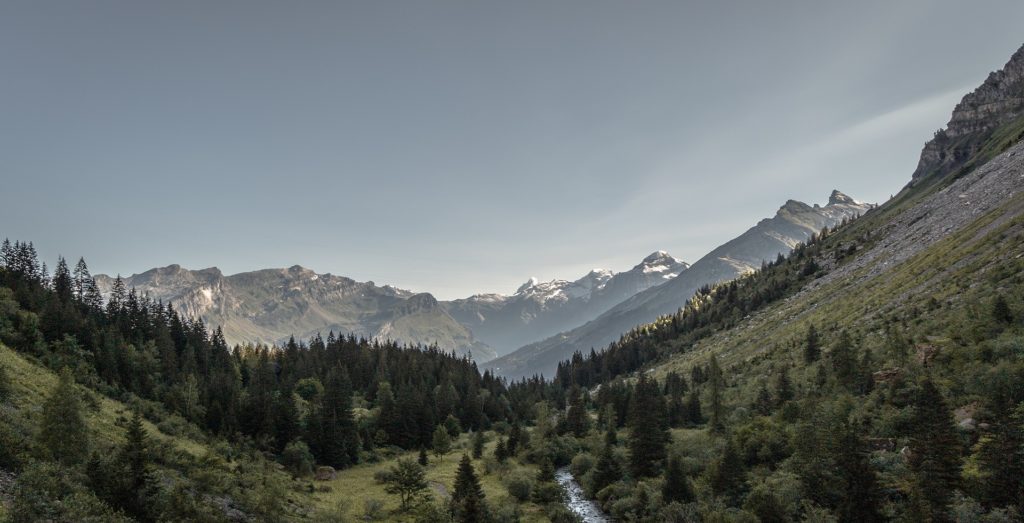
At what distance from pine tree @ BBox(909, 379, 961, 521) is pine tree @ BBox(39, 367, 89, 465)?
54.1m

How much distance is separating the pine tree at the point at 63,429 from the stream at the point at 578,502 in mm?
46379

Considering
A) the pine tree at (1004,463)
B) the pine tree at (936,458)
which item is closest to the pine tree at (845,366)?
the pine tree at (936,458)

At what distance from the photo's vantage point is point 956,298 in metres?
57.7

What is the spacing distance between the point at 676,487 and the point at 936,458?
22362 millimetres

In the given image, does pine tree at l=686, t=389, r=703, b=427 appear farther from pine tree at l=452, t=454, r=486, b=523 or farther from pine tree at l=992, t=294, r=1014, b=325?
pine tree at l=452, t=454, r=486, b=523

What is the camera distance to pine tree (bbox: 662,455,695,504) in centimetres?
4628

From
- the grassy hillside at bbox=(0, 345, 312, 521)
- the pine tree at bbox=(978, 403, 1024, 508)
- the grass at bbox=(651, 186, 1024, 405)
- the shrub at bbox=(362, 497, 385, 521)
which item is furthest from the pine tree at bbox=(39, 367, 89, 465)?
the grass at bbox=(651, 186, 1024, 405)

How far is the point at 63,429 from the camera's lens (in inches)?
1304

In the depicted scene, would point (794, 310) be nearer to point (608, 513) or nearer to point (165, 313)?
point (608, 513)

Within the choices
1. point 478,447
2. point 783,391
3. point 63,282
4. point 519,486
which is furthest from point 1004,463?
point 63,282

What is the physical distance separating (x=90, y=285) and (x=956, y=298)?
181 meters

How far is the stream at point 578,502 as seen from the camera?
5631cm

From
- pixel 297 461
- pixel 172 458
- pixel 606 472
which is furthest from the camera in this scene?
pixel 297 461

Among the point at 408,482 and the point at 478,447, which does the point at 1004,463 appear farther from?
the point at 478,447
